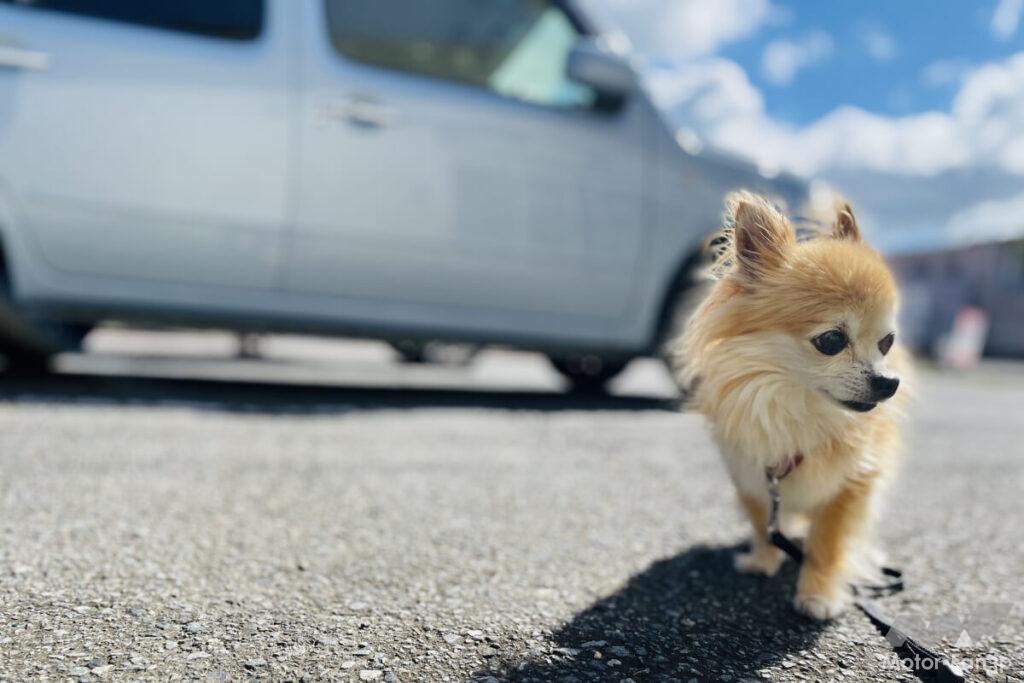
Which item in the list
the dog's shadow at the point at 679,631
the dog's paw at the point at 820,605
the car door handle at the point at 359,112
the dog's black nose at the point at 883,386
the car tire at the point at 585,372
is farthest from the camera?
the car tire at the point at 585,372

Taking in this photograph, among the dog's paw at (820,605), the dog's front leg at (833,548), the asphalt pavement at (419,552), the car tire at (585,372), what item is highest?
the dog's front leg at (833,548)

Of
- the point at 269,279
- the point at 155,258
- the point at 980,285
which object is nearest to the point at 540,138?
the point at 269,279

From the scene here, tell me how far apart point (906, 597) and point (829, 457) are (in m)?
0.46

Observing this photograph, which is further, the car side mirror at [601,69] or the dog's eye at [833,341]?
the car side mirror at [601,69]

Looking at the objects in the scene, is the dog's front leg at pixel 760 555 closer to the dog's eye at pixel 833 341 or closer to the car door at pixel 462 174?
the dog's eye at pixel 833 341

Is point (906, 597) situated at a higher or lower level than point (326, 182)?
lower

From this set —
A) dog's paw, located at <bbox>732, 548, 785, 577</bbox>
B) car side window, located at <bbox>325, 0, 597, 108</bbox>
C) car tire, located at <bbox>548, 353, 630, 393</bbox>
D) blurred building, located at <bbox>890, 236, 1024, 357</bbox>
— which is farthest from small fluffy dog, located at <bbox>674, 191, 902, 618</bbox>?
blurred building, located at <bbox>890, 236, 1024, 357</bbox>

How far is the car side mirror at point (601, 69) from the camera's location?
392 centimetres

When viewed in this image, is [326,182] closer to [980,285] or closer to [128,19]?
[128,19]

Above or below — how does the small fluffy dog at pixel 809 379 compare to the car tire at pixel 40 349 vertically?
above

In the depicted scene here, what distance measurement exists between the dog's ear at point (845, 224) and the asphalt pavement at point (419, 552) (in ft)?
1.55

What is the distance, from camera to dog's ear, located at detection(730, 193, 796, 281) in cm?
187

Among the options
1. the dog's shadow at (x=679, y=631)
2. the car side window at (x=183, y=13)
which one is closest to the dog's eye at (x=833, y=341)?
the dog's shadow at (x=679, y=631)

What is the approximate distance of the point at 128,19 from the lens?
3.51 meters
